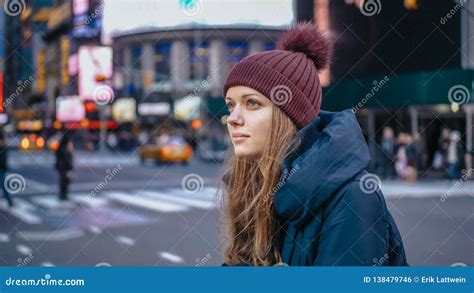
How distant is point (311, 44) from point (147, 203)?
6.39 metres

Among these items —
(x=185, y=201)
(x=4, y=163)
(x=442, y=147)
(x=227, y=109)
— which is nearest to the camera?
(x=227, y=109)

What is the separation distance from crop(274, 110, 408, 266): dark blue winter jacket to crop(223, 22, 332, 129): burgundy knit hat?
93mm

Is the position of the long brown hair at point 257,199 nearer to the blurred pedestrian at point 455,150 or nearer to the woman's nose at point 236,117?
the woman's nose at point 236,117

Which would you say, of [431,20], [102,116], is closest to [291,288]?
[431,20]

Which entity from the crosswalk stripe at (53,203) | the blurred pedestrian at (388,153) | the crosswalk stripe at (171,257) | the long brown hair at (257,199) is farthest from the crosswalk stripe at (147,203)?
the long brown hair at (257,199)

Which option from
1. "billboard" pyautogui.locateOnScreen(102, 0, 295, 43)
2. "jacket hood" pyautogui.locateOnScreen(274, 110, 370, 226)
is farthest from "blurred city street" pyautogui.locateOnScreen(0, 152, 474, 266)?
"jacket hood" pyautogui.locateOnScreen(274, 110, 370, 226)

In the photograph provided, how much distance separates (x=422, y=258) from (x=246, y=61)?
9.12ft

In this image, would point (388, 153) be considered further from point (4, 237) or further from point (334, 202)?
point (334, 202)

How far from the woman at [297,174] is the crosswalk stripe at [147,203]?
186 inches

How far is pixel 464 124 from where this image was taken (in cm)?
561

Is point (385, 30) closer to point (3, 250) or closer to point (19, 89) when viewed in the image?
point (19, 89)

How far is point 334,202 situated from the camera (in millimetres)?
1773

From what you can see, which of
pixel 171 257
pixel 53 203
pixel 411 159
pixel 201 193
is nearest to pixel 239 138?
pixel 171 257

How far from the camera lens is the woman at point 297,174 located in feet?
5.80
